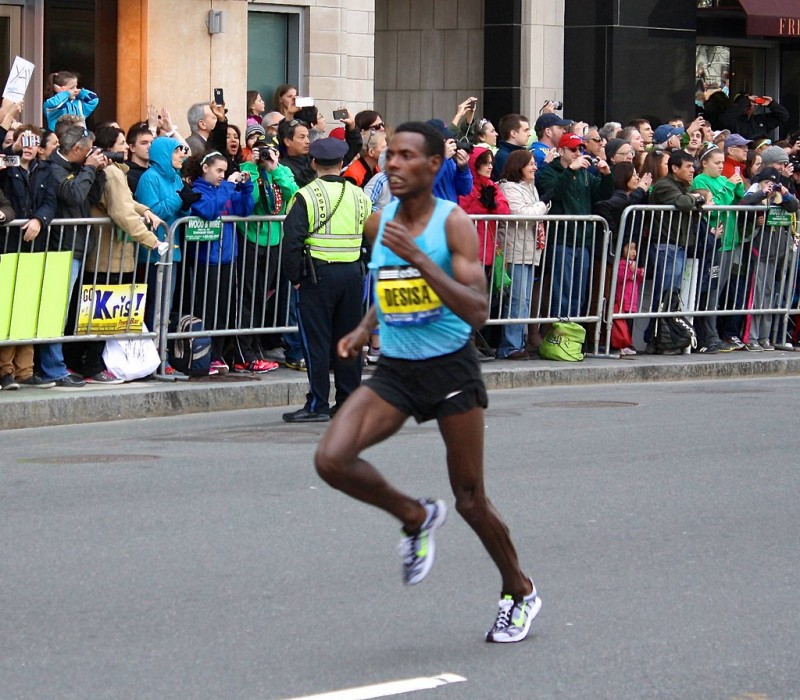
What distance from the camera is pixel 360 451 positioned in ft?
20.1

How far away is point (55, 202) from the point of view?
12516 mm

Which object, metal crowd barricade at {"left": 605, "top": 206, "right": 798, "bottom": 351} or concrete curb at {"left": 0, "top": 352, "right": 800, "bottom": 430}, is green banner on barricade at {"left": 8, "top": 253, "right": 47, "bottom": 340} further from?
metal crowd barricade at {"left": 605, "top": 206, "right": 798, "bottom": 351}

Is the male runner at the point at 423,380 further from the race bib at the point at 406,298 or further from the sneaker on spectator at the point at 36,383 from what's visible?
the sneaker on spectator at the point at 36,383

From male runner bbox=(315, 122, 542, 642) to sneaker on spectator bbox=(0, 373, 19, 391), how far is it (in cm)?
669

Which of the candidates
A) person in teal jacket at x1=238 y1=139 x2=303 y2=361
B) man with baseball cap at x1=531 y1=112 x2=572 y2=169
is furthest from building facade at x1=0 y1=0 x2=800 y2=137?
person in teal jacket at x1=238 y1=139 x2=303 y2=361

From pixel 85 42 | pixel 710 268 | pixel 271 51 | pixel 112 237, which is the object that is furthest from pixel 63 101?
pixel 271 51

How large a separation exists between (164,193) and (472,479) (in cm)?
757

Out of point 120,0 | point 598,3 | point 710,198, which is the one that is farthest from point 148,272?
point 598,3

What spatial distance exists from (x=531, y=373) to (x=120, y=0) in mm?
7741

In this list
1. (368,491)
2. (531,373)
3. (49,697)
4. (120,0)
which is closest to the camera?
(49,697)

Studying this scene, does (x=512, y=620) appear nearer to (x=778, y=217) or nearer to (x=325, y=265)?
(x=325, y=265)

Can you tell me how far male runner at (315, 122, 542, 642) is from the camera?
20.0 ft

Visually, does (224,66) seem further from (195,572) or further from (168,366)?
(195,572)

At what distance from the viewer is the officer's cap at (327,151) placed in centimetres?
1180
